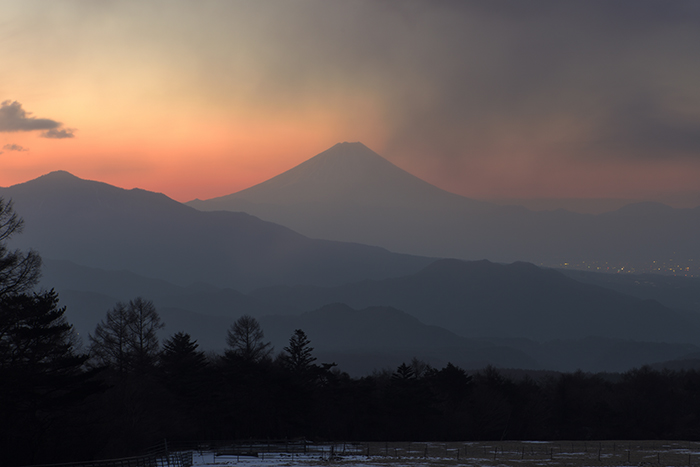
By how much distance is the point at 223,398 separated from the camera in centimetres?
7250

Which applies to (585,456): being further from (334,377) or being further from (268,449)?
(334,377)

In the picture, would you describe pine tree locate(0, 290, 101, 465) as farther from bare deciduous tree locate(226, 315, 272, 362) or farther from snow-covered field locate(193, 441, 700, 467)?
bare deciduous tree locate(226, 315, 272, 362)

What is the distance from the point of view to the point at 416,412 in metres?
88.2

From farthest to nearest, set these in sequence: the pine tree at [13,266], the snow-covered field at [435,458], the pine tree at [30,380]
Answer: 1. the snow-covered field at [435,458]
2. the pine tree at [30,380]
3. the pine tree at [13,266]

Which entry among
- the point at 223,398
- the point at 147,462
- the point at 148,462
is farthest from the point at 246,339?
the point at 148,462

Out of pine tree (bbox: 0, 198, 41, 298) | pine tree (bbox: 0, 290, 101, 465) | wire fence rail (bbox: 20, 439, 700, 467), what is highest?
pine tree (bbox: 0, 198, 41, 298)

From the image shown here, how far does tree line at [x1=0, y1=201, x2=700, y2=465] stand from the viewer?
35156 millimetres

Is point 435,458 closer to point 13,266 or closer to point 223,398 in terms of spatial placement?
point 223,398

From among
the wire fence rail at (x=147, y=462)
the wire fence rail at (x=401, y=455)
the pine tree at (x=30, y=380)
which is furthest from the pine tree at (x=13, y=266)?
the wire fence rail at (x=401, y=455)

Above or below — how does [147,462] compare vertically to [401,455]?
above

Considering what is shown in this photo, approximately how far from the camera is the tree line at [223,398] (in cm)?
3516

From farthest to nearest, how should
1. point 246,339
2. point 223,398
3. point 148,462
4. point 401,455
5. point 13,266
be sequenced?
point 246,339
point 223,398
point 401,455
point 148,462
point 13,266

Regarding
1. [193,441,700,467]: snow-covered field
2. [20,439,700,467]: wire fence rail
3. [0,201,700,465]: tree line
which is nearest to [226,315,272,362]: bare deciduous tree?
[0,201,700,465]: tree line

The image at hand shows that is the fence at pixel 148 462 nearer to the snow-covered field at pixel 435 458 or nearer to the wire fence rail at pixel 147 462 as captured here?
the wire fence rail at pixel 147 462
